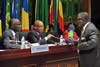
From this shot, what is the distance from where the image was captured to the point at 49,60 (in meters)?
2.83

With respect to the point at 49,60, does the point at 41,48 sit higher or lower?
higher

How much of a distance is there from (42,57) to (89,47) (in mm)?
806

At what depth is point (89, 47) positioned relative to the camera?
235cm

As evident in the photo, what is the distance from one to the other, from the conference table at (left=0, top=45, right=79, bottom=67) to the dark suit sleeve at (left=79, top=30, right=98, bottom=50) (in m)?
0.67

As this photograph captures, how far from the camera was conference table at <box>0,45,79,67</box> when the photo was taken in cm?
232

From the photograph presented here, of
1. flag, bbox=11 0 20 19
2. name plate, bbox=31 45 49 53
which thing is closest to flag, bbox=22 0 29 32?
flag, bbox=11 0 20 19

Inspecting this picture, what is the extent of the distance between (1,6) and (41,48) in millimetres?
2315

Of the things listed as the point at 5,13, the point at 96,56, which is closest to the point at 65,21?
the point at 5,13

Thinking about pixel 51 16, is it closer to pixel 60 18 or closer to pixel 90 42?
pixel 60 18

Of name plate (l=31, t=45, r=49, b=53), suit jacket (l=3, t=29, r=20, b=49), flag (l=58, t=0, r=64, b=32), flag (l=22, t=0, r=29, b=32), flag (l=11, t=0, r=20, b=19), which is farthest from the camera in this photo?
flag (l=58, t=0, r=64, b=32)

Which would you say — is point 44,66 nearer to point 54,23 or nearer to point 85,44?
point 85,44

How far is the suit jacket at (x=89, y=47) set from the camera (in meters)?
2.35

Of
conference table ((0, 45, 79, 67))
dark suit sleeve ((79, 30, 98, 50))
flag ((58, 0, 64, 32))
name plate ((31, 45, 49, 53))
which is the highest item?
flag ((58, 0, 64, 32))

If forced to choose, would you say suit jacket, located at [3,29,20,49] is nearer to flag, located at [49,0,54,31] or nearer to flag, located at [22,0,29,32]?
flag, located at [22,0,29,32]
